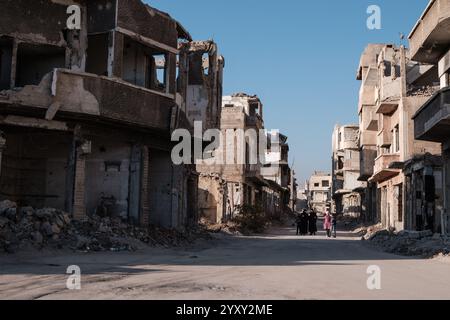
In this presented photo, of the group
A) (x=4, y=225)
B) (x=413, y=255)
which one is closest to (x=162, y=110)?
(x=4, y=225)

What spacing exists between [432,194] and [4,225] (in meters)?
18.5

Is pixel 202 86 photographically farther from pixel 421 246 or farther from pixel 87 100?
pixel 421 246

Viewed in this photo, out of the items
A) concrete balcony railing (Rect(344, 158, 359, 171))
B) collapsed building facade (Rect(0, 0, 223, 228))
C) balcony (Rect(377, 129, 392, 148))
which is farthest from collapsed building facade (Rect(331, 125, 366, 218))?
collapsed building facade (Rect(0, 0, 223, 228))

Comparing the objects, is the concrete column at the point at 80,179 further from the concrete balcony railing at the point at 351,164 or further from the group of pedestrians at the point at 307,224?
the concrete balcony railing at the point at 351,164

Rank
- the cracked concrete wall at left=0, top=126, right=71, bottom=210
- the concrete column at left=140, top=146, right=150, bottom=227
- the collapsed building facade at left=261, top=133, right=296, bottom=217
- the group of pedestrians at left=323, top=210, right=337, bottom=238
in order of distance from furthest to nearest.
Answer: the collapsed building facade at left=261, top=133, right=296, bottom=217 → the group of pedestrians at left=323, top=210, right=337, bottom=238 → the concrete column at left=140, top=146, right=150, bottom=227 → the cracked concrete wall at left=0, top=126, right=71, bottom=210

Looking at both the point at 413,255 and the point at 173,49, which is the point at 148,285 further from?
the point at 173,49

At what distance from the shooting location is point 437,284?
30.6 feet

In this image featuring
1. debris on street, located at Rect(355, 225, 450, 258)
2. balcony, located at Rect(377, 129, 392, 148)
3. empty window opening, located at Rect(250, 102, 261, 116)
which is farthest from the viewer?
empty window opening, located at Rect(250, 102, 261, 116)

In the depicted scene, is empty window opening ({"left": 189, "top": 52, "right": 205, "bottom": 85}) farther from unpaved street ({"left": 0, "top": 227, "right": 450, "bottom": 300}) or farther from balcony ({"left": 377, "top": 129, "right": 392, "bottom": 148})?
balcony ({"left": 377, "top": 129, "right": 392, "bottom": 148})

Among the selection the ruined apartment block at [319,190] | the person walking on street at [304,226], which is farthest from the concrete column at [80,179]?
the ruined apartment block at [319,190]

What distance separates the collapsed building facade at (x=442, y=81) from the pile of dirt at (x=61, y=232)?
35.8 ft

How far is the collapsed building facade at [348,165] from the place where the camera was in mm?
64375

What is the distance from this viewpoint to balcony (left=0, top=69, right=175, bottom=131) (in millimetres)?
16406

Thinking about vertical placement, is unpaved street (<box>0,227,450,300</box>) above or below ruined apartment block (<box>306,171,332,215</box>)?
below
